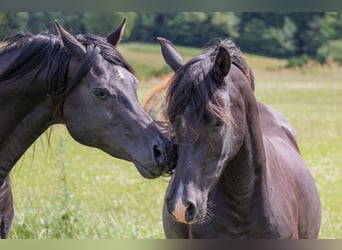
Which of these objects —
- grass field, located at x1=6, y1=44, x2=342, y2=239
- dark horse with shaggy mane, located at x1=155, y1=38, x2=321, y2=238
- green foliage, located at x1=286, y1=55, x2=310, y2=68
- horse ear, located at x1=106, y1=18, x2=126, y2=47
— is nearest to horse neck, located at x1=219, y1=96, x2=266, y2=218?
dark horse with shaggy mane, located at x1=155, y1=38, x2=321, y2=238

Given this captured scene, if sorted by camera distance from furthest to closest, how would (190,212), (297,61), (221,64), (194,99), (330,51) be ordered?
(330,51)
(297,61)
(221,64)
(194,99)
(190,212)

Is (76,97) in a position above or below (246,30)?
above

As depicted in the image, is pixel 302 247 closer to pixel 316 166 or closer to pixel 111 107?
pixel 111 107

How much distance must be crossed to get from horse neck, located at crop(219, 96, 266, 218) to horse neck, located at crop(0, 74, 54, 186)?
0.82m

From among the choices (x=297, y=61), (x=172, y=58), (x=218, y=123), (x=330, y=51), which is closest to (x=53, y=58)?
(x=172, y=58)

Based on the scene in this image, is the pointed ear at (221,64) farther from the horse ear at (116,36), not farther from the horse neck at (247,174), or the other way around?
the horse ear at (116,36)

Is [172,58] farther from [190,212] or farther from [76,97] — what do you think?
[190,212]

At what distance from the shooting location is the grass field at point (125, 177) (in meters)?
4.98

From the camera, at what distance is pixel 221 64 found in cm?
260

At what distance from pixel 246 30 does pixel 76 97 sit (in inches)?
329

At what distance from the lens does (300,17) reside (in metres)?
14.1

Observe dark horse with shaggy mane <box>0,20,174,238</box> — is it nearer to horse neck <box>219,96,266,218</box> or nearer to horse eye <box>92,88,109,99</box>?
horse eye <box>92,88,109,99</box>

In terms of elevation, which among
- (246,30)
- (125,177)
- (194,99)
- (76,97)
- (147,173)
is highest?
(194,99)
